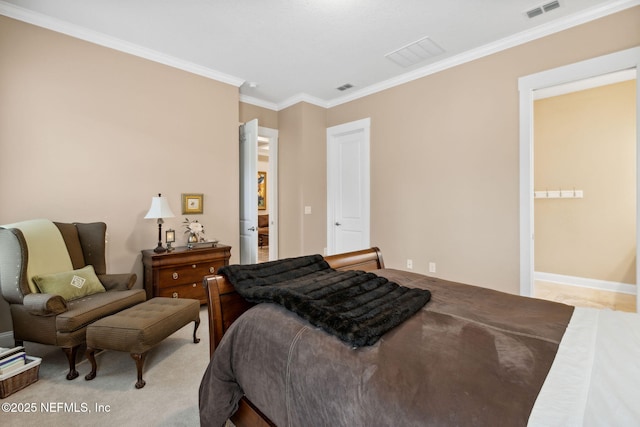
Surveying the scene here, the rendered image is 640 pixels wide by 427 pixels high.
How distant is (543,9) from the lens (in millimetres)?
2580

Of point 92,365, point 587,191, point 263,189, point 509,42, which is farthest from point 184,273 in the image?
point 263,189

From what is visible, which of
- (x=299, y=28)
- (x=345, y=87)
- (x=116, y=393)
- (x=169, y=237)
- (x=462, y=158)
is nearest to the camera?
(x=116, y=393)

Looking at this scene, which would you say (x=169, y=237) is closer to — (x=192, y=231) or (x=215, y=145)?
(x=192, y=231)

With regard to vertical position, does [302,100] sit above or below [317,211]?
above

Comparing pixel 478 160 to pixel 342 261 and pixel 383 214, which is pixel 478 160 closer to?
pixel 383 214

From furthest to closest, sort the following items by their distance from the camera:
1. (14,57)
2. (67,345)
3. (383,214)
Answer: (383,214), (14,57), (67,345)

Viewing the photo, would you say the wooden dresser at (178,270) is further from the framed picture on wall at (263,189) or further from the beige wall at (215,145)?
the framed picture on wall at (263,189)

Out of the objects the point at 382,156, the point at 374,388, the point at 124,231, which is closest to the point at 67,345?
the point at 124,231

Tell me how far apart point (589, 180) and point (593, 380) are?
4.87 m

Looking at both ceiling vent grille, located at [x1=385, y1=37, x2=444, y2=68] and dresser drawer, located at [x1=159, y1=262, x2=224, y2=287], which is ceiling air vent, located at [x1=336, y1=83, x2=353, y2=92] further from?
dresser drawer, located at [x1=159, y1=262, x2=224, y2=287]

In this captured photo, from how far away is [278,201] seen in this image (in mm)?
4910

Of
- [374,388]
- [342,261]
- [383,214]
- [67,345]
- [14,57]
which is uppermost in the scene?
[14,57]

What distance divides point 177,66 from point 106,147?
4.10ft

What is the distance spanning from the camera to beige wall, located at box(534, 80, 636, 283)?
13.2 ft
